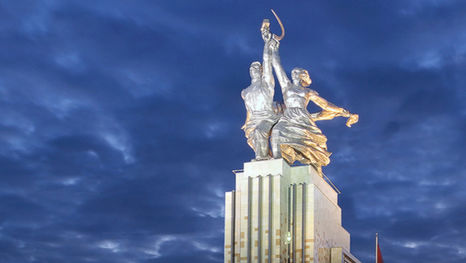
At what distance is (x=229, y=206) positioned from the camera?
4653 centimetres

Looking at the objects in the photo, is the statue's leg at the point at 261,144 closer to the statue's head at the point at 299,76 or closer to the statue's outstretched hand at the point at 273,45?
the statue's head at the point at 299,76

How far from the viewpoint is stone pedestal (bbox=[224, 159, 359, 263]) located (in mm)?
44812

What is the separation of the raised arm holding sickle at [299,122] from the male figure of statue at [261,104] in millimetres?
433

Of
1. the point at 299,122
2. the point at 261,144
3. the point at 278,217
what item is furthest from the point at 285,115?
the point at 278,217

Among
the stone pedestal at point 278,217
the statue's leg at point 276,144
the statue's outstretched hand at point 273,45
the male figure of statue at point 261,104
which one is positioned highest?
the statue's outstretched hand at point 273,45

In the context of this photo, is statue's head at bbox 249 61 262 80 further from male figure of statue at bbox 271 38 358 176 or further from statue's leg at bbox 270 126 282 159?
statue's leg at bbox 270 126 282 159

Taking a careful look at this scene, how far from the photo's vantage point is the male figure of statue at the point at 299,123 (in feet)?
156

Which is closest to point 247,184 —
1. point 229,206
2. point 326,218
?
point 229,206

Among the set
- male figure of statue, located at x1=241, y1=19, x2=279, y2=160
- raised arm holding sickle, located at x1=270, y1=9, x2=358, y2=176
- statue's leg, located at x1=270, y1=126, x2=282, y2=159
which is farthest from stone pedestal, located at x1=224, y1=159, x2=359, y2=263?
male figure of statue, located at x1=241, y1=19, x2=279, y2=160

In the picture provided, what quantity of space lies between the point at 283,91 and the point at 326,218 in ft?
26.1

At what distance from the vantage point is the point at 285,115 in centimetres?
4825

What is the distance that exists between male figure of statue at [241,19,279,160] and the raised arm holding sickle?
0.43 metres

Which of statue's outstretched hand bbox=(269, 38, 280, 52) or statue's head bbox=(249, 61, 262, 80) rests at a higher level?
statue's outstretched hand bbox=(269, 38, 280, 52)

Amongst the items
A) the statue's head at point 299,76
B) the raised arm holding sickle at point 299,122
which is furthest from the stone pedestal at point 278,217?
the statue's head at point 299,76
